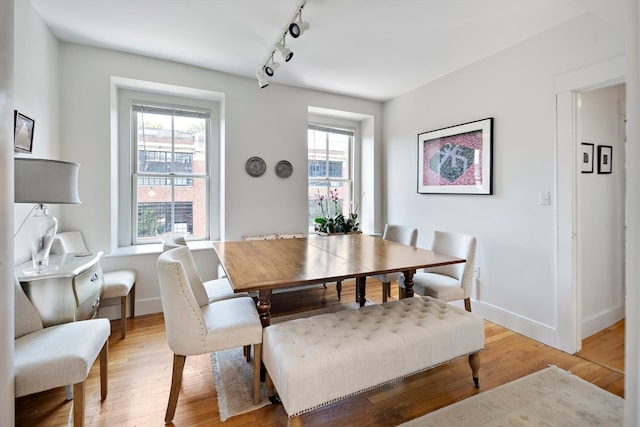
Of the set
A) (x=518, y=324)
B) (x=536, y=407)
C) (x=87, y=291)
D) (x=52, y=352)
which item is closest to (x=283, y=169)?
(x=87, y=291)

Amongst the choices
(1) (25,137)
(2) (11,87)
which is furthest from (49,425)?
(1) (25,137)

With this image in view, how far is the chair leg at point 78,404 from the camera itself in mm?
1322

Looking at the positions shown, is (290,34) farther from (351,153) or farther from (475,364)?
(475,364)

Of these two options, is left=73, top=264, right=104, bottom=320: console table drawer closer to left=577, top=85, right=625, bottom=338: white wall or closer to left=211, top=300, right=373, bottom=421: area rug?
left=211, top=300, right=373, bottom=421: area rug

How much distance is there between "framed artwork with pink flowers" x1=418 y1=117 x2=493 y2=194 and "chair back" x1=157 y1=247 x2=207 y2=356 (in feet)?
9.41

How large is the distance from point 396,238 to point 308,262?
5.11 feet

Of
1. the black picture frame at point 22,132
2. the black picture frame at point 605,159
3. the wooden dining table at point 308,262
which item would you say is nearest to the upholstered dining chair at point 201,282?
the wooden dining table at point 308,262

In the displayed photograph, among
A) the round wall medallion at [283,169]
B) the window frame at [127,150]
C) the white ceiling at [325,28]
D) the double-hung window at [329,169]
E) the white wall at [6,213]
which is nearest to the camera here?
the white wall at [6,213]

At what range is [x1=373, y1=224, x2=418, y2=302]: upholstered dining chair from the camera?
9.63ft

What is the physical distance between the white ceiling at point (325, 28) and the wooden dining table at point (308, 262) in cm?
190

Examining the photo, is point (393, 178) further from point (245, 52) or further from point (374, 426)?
point (374, 426)

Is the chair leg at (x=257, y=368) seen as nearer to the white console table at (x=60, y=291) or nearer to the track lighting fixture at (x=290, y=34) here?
the white console table at (x=60, y=291)

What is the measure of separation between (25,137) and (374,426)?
9.89ft

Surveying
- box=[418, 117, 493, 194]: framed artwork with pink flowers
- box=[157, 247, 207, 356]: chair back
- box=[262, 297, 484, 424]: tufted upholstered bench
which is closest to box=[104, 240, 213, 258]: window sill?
box=[157, 247, 207, 356]: chair back
